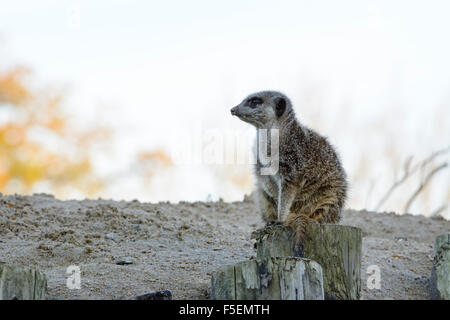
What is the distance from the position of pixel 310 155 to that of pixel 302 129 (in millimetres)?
292

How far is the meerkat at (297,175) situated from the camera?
511 cm

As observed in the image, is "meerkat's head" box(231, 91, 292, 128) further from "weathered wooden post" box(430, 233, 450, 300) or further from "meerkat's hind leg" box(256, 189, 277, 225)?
"weathered wooden post" box(430, 233, 450, 300)

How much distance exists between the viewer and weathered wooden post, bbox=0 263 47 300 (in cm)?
371

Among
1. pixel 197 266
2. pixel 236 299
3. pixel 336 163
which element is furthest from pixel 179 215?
pixel 236 299

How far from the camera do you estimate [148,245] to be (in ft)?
18.6

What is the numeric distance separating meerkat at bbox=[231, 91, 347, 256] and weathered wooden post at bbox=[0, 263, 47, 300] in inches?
75.7

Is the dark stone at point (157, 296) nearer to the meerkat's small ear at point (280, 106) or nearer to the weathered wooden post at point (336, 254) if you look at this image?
the weathered wooden post at point (336, 254)

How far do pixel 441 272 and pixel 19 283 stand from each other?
10.8 feet

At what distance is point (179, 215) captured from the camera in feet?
22.6

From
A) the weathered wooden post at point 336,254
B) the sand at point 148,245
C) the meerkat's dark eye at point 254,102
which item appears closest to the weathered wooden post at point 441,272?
the sand at point 148,245

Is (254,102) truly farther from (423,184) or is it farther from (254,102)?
(423,184)

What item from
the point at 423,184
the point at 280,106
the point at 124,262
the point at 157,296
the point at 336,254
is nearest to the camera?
the point at 157,296

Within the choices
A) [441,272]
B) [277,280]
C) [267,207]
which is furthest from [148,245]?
[441,272]
